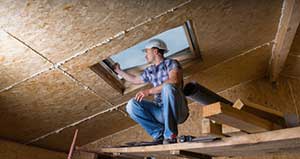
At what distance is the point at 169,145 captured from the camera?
1.83 meters

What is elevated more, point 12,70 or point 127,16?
point 127,16

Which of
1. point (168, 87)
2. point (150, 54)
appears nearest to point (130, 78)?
point (150, 54)

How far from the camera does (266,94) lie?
315cm

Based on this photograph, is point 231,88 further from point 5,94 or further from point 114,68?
point 5,94

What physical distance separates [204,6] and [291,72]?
1743 millimetres

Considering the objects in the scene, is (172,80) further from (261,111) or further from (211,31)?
(261,111)

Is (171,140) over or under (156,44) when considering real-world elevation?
under

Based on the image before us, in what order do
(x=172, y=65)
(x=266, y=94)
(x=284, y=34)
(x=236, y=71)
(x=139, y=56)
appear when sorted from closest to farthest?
1. (x=172, y=65)
2. (x=284, y=34)
3. (x=139, y=56)
4. (x=236, y=71)
5. (x=266, y=94)

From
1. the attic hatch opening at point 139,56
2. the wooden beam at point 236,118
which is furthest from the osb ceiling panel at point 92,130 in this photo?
the wooden beam at point 236,118

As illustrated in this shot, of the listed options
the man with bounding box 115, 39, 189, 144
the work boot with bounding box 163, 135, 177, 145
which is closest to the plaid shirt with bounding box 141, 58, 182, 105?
the man with bounding box 115, 39, 189, 144

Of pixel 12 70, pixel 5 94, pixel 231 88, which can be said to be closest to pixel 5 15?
pixel 12 70

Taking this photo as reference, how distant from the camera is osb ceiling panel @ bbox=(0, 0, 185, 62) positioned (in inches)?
59.3

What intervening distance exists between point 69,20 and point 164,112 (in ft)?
2.89

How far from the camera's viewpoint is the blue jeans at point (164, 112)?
1.90m
